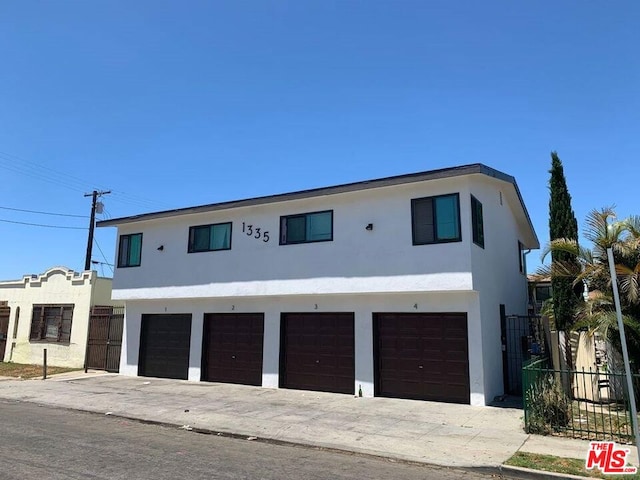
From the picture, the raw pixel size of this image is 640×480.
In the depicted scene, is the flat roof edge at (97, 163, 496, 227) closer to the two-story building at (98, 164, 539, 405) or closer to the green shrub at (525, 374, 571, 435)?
the two-story building at (98, 164, 539, 405)

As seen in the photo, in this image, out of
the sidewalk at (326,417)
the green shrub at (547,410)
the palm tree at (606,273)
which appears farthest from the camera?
the palm tree at (606,273)

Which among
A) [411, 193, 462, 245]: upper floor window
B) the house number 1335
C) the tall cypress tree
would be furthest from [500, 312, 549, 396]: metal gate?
the house number 1335

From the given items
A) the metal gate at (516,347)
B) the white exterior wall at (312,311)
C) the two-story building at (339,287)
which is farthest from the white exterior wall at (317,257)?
the metal gate at (516,347)

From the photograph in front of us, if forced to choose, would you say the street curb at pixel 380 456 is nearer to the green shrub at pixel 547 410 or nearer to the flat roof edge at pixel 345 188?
the green shrub at pixel 547 410

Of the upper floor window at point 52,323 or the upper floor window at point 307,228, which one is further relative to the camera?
the upper floor window at point 52,323

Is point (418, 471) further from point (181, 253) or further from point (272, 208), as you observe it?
point (181, 253)

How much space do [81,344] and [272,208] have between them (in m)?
11.0

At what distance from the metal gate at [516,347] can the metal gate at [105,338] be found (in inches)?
555

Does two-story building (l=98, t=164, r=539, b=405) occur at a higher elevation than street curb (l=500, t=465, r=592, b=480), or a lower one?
higher

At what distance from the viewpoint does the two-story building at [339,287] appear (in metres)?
12.7

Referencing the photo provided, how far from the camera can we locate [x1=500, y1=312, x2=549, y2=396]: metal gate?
46.7ft

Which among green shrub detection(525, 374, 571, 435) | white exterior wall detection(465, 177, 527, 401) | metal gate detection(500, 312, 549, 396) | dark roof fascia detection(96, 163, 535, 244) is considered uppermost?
dark roof fascia detection(96, 163, 535, 244)

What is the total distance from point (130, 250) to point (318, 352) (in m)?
8.87

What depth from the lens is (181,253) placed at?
17.4m
